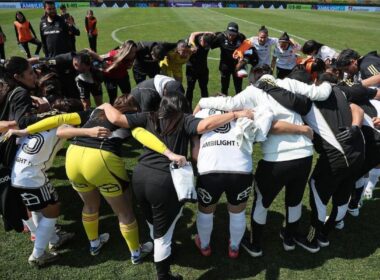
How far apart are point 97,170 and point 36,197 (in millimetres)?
867

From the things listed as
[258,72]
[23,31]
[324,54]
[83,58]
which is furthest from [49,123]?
[23,31]

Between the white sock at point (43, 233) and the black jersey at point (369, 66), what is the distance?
4797 mm

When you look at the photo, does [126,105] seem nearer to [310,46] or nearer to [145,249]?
[145,249]

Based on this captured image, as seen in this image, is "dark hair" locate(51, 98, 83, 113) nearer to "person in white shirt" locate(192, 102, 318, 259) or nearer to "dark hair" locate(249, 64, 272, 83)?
"person in white shirt" locate(192, 102, 318, 259)

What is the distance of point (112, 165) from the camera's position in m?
3.69

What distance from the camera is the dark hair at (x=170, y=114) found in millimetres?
3408

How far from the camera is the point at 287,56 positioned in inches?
363

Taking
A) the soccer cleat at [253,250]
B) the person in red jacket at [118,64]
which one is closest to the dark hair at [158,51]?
the person in red jacket at [118,64]

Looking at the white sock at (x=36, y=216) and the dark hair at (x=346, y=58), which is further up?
the dark hair at (x=346, y=58)

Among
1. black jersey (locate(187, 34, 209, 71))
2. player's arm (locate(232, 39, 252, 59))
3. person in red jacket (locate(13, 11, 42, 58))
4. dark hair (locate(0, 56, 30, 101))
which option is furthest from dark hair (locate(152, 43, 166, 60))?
person in red jacket (locate(13, 11, 42, 58))

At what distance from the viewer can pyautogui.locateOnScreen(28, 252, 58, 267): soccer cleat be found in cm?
402

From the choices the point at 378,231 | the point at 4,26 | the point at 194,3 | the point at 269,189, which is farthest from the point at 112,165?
the point at 194,3

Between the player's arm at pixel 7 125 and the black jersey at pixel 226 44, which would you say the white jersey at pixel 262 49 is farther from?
the player's arm at pixel 7 125

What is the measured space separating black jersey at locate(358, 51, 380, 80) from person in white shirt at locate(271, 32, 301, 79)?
3734mm
